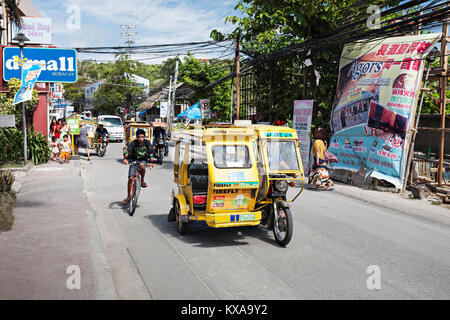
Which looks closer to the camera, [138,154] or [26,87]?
[138,154]

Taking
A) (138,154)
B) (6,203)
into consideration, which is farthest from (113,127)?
(6,203)

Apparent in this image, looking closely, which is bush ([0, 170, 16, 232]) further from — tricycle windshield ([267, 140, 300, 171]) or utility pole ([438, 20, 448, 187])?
utility pole ([438, 20, 448, 187])

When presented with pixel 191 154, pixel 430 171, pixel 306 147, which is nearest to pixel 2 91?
pixel 306 147

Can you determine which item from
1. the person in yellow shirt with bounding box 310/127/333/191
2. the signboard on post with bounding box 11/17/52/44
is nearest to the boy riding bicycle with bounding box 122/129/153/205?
the person in yellow shirt with bounding box 310/127/333/191

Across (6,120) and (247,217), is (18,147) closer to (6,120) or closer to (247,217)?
(6,120)

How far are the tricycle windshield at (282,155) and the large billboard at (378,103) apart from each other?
700 centimetres

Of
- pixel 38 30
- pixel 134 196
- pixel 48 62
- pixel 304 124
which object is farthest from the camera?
pixel 38 30

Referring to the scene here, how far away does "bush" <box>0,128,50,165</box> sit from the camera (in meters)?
16.6

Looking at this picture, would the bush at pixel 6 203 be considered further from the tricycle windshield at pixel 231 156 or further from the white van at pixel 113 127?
the white van at pixel 113 127

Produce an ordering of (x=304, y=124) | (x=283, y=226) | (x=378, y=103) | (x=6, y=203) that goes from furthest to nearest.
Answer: (x=304, y=124), (x=378, y=103), (x=6, y=203), (x=283, y=226)

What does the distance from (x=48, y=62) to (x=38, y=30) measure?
10326 mm

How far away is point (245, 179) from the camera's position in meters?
6.78

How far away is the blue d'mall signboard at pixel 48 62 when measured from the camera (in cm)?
1916
